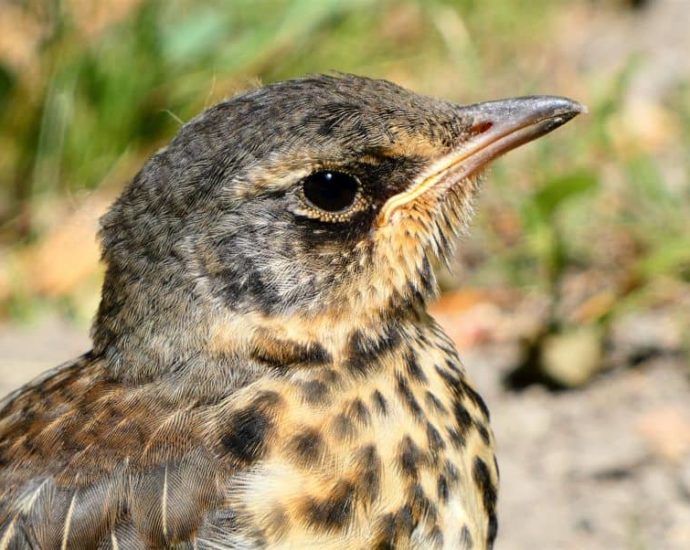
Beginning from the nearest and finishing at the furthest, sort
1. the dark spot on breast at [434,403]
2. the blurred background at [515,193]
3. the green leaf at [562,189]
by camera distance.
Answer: the dark spot on breast at [434,403] < the blurred background at [515,193] < the green leaf at [562,189]

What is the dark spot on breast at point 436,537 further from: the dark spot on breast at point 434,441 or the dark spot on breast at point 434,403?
the dark spot on breast at point 434,403

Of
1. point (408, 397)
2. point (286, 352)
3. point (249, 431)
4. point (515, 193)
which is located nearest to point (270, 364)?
point (286, 352)

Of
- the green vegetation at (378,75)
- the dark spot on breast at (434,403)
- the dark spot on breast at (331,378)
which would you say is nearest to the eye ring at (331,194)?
the dark spot on breast at (331,378)

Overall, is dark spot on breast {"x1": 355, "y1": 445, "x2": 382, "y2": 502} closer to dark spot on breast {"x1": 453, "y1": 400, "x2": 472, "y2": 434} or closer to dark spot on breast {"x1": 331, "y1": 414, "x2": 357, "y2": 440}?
dark spot on breast {"x1": 331, "y1": 414, "x2": 357, "y2": 440}

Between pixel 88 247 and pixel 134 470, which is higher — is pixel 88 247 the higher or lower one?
the higher one

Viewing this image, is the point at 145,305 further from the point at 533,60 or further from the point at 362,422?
the point at 533,60

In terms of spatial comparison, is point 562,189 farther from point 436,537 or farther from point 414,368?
point 436,537

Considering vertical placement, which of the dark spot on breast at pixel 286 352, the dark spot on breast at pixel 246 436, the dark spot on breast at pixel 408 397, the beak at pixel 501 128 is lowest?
the dark spot on breast at pixel 408 397

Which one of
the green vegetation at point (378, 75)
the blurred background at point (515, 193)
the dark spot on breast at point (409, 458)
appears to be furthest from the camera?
the green vegetation at point (378, 75)

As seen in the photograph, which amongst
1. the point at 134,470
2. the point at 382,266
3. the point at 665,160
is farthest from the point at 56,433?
the point at 665,160
